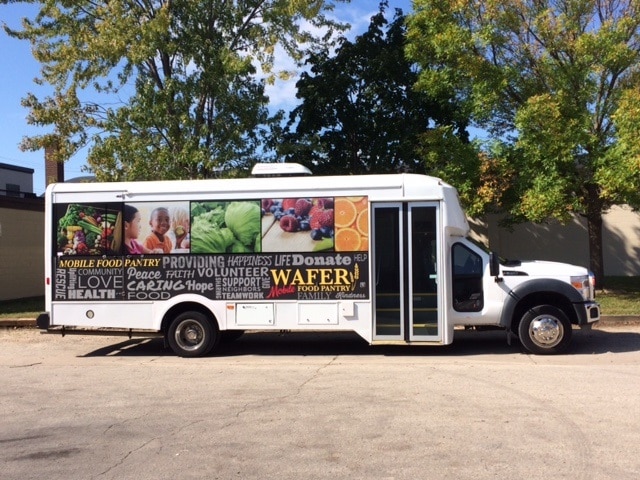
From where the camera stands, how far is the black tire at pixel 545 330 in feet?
30.6

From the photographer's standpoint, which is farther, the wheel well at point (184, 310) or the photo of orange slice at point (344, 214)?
the wheel well at point (184, 310)

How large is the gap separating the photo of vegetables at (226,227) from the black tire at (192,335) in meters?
1.14

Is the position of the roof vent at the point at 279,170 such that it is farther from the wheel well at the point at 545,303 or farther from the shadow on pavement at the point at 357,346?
the wheel well at the point at 545,303

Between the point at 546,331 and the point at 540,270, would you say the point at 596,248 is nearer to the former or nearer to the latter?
the point at 540,270

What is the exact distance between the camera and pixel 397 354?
9.94 m

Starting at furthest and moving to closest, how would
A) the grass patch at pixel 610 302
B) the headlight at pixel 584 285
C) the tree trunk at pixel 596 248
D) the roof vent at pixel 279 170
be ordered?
the tree trunk at pixel 596 248 < the grass patch at pixel 610 302 < the roof vent at pixel 279 170 < the headlight at pixel 584 285

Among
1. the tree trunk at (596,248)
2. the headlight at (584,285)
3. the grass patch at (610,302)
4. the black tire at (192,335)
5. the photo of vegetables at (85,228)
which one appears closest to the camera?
the headlight at (584,285)

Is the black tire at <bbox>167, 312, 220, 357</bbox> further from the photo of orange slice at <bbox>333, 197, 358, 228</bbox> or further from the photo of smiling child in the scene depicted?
the photo of orange slice at <bbox>333, 197, 358, 228</bbox>

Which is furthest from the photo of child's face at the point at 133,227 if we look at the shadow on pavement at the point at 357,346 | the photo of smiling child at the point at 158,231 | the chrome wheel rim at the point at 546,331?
the chrome wheel rim at the point at 546,331

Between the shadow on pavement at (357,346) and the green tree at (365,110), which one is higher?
the green tree at (365,110)

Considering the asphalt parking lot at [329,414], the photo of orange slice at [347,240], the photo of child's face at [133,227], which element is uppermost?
the photo of child's face at [133,227]

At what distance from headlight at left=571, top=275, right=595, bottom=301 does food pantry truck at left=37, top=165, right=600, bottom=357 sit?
3 cm

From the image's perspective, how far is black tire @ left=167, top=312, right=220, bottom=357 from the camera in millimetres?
9867

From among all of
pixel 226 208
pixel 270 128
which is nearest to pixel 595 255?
pixel 270 128
